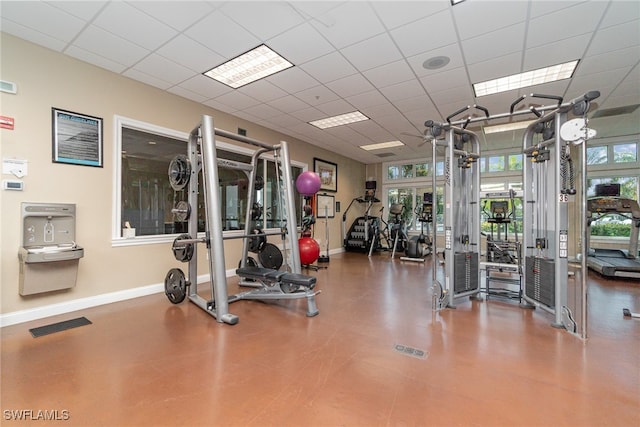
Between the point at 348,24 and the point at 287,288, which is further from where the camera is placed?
the point at 287,288

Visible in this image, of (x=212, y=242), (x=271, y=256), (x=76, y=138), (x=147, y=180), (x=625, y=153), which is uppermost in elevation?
(x=625, y=153)

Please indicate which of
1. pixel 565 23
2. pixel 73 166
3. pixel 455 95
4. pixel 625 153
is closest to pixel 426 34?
pixel 565 23

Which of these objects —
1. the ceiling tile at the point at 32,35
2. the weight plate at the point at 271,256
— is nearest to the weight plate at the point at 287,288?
the weight plate at the point at 271,256

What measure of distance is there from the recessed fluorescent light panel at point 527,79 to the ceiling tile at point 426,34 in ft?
4.65

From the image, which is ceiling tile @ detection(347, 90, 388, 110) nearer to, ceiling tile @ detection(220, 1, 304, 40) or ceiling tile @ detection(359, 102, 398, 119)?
ceiling tile @ detection(359, 102, 398, 119)

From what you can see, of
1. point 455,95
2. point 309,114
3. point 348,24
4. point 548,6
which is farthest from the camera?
point 309,114

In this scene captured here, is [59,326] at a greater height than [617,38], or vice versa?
[617,38]

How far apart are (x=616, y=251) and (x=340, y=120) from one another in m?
6.71

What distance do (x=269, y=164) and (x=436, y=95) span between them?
11.8 feet

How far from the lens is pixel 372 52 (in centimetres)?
325

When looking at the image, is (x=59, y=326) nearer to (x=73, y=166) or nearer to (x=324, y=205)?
(x=73, y=166)

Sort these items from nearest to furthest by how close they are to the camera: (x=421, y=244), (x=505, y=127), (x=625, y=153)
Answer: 1. (x=505, y=127)
2. (x=625, y=153)
3. (x=421, y=244)

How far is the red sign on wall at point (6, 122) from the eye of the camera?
2.92 m

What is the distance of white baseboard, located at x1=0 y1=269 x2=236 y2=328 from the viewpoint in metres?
2.99
